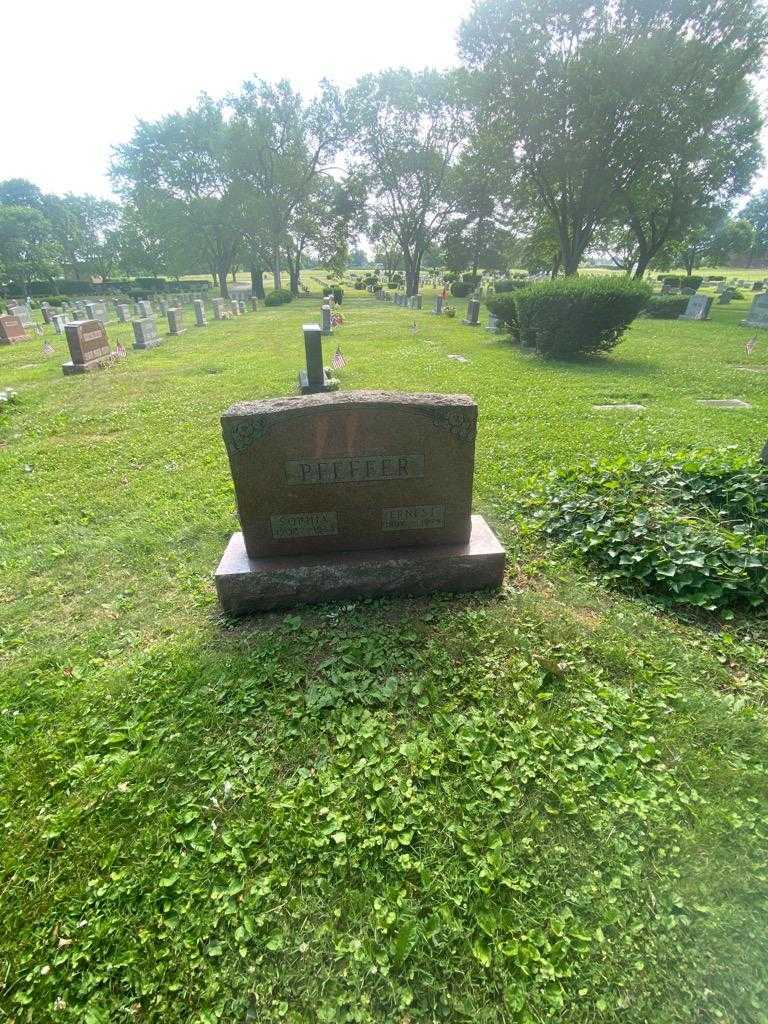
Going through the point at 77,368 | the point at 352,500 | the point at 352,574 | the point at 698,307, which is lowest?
the point at 77,368

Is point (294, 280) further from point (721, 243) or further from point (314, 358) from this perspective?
point (314, 358)

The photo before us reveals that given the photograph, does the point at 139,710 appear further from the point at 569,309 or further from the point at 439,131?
the point at 439,131

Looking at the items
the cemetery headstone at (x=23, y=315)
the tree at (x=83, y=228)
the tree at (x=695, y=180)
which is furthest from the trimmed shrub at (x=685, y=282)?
the tree at (x=83, y=228)

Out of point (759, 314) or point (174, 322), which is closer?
point (759, 314)

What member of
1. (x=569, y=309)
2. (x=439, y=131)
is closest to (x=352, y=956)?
(x=569, y=309)

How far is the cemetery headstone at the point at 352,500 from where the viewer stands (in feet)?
10.0

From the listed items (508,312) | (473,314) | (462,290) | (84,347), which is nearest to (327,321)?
(473,314)

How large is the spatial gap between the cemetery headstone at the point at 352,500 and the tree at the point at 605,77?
2250cm

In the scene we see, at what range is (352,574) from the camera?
329cm

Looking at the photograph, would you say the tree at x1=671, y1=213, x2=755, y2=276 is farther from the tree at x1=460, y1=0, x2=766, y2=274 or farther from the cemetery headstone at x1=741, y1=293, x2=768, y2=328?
the cemetery headstone at x1=741, y1=293, x2=768, y2=328

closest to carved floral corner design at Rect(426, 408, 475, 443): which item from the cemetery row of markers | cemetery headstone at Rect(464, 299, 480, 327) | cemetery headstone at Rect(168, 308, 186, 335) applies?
the cemetery row of markers

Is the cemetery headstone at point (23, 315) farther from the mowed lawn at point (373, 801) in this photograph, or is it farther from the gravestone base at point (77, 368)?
the mowed lawn at point (373, 801)

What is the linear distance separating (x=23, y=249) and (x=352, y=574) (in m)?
64.6

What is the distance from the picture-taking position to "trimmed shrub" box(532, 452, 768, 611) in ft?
10.5
